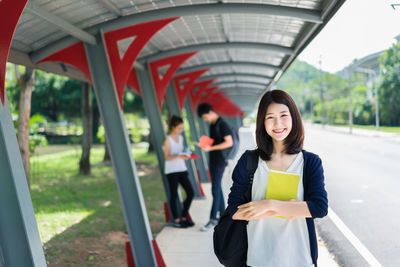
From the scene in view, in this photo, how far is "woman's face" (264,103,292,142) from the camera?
76.1 inches

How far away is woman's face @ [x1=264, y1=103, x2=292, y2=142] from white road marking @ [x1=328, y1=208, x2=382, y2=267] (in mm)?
3229

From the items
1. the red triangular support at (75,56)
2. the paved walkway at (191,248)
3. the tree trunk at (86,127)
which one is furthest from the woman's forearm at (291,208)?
the tree trunk at (86,127)

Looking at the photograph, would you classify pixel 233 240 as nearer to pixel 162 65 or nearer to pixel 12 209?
pixel 12 209

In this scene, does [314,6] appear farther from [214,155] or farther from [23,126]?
[23,126]

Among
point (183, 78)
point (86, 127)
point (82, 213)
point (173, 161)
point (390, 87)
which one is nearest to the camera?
point (390, 87)

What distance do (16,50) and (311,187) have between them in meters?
3.79

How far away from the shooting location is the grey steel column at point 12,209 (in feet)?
8.66

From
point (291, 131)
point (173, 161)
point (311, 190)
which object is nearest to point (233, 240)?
point (311, 190)

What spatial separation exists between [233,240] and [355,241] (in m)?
3.98

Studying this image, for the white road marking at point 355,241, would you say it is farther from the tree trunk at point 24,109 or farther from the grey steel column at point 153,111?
the tree trunk at point 24,109

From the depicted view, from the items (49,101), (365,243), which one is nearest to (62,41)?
(365,243)

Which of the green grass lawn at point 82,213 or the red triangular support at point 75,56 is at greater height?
the red triangular support at point 75,56

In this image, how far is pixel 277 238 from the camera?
1909 millimetres

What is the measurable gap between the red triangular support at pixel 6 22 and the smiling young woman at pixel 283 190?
170cm
